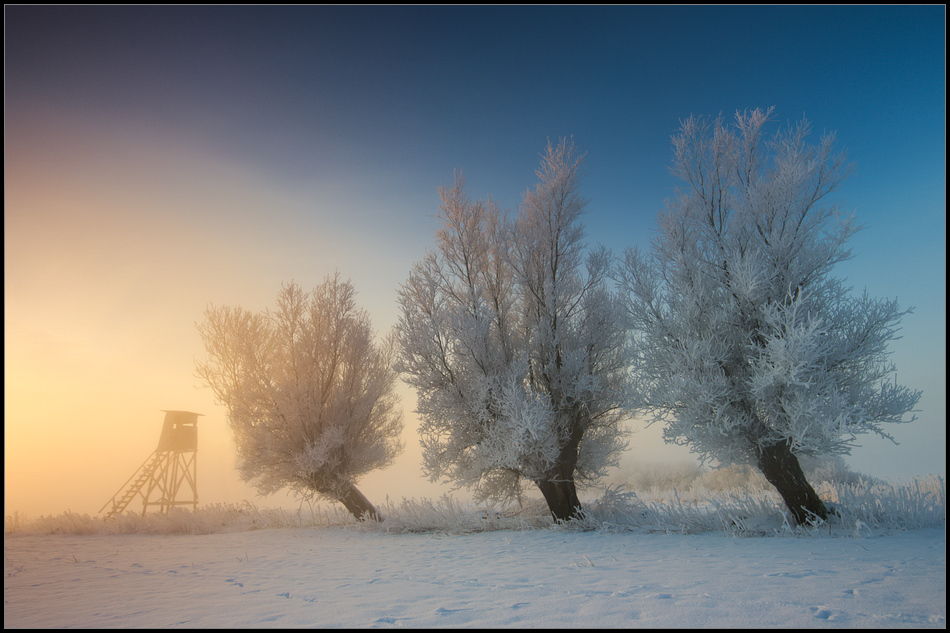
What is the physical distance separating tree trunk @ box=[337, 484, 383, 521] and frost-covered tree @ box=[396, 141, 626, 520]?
3.42m

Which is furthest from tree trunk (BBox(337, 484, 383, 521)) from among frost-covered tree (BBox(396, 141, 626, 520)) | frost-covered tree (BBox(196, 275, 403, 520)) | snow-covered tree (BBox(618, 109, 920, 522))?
snow-covered tree (BBox(618, 109, 920, 522))

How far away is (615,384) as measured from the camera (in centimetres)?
946

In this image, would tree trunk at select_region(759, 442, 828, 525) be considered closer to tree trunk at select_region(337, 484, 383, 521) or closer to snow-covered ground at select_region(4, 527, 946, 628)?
snow-covered ground at select_region(4, 527, 946, 628)

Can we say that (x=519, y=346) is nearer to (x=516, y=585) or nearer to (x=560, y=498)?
(x=560, y=498)

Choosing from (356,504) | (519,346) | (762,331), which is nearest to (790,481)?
(762,331)

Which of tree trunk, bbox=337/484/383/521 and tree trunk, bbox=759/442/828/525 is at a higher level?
tree trunk, bbox=759/442/828/525

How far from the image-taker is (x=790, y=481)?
7246mm

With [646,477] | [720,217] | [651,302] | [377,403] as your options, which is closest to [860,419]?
[651,302]

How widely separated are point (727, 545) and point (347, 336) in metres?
9.12

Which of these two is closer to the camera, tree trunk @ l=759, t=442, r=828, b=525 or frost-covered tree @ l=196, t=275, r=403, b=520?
tree trunk @ l=759, t=442, r=828, b=525

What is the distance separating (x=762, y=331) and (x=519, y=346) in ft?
13.8

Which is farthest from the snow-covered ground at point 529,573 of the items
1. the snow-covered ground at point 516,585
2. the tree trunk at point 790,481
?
the tree trunk at point 790,481

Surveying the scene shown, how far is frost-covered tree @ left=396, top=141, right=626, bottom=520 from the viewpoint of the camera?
8.84 m

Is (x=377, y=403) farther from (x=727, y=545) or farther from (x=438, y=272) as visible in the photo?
(x=727, y=545)
